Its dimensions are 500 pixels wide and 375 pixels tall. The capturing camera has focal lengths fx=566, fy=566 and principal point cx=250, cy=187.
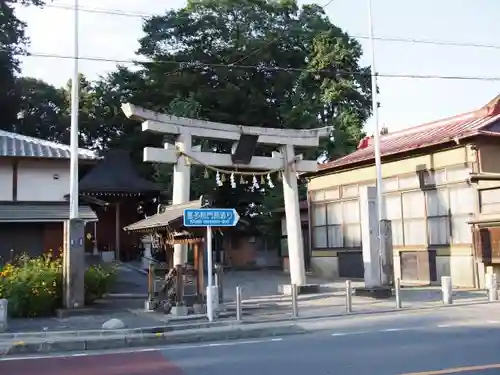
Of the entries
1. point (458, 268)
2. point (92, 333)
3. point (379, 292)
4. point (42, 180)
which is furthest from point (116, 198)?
point (92, 333)

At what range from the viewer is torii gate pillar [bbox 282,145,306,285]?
21000 millimetres

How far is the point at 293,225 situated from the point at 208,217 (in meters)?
7.29

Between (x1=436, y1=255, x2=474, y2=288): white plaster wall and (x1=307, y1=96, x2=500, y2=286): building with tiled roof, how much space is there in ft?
0.13

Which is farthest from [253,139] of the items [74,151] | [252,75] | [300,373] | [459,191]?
[252,75]

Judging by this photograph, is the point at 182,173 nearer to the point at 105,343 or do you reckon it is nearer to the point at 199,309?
the point at 199,309

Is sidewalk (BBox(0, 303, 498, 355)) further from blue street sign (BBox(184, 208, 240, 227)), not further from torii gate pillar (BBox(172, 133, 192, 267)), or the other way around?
torii gate pillar (BBox(172, 133, 192, 267))

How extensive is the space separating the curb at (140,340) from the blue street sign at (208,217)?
9.23 feet

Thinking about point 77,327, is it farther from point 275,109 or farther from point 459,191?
point 275,109

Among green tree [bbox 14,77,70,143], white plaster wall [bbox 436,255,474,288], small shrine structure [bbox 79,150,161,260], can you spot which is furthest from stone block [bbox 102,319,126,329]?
green tree [bbox 14,77,70,143]

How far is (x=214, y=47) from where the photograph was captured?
42.6 m

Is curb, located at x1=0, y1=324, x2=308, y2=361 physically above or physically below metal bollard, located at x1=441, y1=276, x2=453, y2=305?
below

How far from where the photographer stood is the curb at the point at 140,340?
441 inches

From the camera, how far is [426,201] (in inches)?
965

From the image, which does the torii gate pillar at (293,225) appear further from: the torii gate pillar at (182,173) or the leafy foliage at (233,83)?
the leafy foliage at (233,83)
